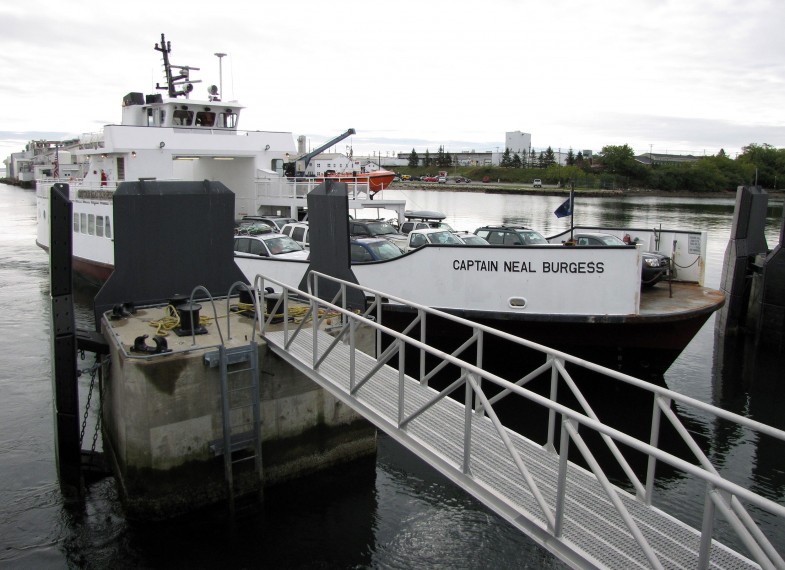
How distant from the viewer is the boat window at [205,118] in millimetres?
25281

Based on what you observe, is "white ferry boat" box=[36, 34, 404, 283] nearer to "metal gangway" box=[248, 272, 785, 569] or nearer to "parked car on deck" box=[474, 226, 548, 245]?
"parked car on deck" box=[474, 226, 548, 245]

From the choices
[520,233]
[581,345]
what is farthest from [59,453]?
[520,233]

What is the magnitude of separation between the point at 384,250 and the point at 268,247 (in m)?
3.41

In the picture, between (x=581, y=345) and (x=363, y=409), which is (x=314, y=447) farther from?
(x=581, y=345)

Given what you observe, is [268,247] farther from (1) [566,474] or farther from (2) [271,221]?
(1) [566,474]

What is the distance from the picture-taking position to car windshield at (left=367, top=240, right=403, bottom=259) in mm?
15953

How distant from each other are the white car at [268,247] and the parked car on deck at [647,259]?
7368 mm

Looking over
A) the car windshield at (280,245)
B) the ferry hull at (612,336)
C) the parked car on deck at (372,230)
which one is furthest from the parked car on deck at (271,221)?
the ferry hull at (612,336)

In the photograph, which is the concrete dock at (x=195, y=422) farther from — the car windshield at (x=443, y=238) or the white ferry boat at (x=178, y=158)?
the white ferry boat at (x=178, y=158)

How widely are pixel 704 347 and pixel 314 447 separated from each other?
509 inches

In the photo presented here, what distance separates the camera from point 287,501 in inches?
379

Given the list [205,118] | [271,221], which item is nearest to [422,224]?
[271,221]

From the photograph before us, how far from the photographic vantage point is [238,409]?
29.9 ft

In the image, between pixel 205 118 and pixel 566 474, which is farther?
pixel 205 118
